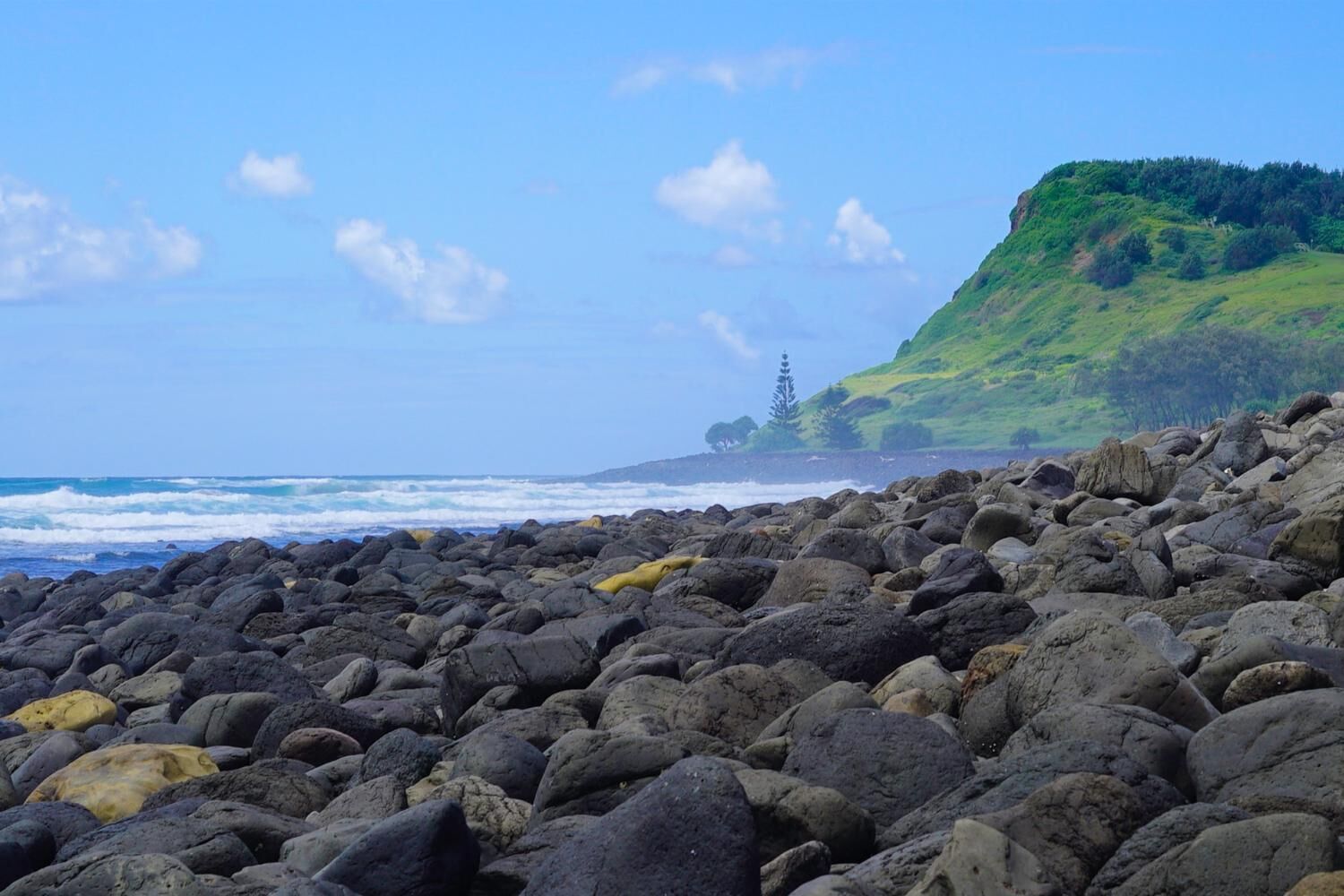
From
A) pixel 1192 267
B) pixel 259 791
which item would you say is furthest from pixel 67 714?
pixel 1192 267

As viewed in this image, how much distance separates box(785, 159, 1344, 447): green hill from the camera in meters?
57.9

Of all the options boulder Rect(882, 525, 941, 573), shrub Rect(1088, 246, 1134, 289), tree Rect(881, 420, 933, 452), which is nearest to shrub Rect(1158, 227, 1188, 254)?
shrub Rect(1088, 246, 1134, 289)

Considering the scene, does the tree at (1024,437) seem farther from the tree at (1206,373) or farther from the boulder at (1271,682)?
the boulder at (1271,682)

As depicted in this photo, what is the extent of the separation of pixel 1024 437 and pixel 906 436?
891 cm

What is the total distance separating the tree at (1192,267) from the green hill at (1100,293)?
0.06 meters

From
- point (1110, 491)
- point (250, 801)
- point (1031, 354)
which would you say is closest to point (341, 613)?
point (250, 801)

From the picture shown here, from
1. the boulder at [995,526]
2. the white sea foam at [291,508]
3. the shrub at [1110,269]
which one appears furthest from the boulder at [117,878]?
the shrub at [1110,269]

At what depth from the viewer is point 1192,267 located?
63.4 m

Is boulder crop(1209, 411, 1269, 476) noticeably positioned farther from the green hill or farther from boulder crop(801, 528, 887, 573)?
the green hill

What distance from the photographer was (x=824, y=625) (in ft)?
19.0

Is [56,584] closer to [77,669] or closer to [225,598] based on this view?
[225,598]

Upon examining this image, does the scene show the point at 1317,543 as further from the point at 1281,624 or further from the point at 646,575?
the point at 646,575

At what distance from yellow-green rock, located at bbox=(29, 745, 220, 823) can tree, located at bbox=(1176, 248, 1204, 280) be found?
64.1m

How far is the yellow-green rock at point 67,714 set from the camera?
701 cm
